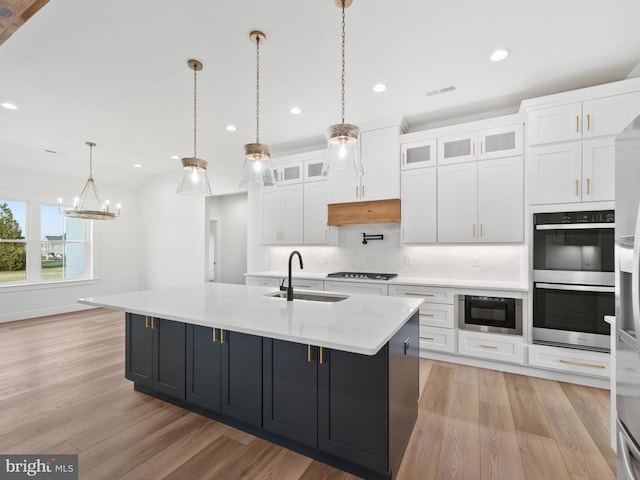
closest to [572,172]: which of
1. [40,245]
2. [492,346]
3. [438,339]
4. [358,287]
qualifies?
[492,346]

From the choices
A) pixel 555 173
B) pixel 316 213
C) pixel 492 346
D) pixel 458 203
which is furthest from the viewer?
pixel 316 213

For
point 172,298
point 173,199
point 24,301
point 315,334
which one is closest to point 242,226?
point 173,199

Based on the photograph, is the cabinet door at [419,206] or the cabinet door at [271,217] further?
the cabinet door at [271,217]

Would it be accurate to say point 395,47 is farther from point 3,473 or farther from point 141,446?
point 3,473

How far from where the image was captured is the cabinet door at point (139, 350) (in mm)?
2523

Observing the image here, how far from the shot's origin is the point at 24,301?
5457 millimetres

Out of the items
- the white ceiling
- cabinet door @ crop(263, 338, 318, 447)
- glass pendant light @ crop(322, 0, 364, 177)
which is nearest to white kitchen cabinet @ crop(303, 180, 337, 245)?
the white ceiling

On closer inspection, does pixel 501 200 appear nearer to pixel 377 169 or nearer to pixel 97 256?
pixel 377 169

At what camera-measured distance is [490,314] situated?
318cm

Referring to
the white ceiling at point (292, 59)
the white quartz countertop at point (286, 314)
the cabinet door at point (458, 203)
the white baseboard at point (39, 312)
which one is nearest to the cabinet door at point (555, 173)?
the cabinet door at point (458, 203)

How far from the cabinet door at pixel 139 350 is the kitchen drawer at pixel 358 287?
2.22 metres

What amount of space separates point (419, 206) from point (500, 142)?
3.62ft

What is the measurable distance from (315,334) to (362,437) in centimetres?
73

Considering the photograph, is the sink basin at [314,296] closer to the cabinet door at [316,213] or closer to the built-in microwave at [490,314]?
the built-in microwave at [490,314]
